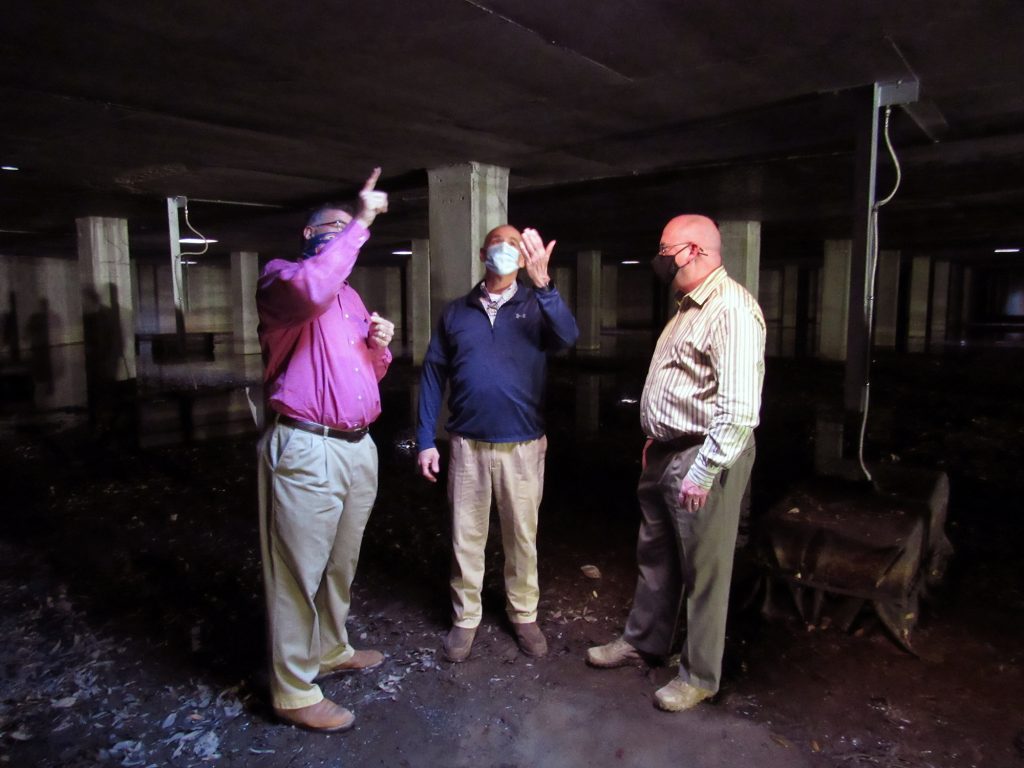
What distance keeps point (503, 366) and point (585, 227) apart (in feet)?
32.3

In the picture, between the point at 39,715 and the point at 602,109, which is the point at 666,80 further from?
the point at 39,715

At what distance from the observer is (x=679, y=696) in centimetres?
275

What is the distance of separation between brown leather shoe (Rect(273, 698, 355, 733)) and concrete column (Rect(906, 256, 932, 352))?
2176 centimetres

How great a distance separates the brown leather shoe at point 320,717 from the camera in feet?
8.48

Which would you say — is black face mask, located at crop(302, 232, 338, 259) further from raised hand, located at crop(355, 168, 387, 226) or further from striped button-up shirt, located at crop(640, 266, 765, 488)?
striped button-up shirt, located at crop(640, 266, 765, 488)

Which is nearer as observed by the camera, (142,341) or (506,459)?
(506,459)

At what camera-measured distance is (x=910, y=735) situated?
104 inches

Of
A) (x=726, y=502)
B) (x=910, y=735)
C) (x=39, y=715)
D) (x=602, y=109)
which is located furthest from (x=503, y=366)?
(x=602, y=109)

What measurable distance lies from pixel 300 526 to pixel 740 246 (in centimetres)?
1082

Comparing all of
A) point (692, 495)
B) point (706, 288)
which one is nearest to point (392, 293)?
A: point (706, 288)

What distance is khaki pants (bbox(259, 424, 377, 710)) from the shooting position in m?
2.44

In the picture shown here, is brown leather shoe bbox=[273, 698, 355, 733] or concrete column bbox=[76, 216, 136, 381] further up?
concrete column bbox=[76, 216, 136, 381]

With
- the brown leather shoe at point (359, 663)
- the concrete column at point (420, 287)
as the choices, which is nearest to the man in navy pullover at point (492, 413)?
the brown leather shoe at point (359, 663)

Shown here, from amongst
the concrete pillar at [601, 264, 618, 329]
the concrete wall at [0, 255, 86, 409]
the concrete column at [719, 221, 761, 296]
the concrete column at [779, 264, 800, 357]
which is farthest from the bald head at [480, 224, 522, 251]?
the concrete column at [779, 264, 800, 357]
